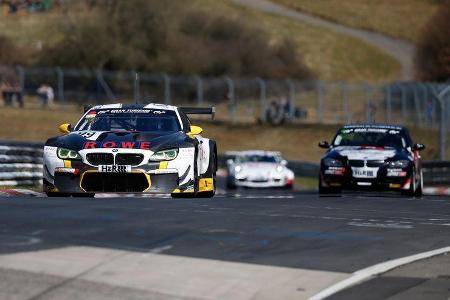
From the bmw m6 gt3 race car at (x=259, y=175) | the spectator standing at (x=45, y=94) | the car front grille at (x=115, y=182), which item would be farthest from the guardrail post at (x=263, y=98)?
the car front grille at (x=115, y=182)

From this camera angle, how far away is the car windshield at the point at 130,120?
17.8 metres

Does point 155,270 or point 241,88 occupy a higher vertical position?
point 241,88

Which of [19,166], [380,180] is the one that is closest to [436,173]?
[380,180]

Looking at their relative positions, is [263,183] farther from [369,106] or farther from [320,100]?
[320,100]

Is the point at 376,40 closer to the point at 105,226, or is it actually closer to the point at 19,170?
the point at 19,170

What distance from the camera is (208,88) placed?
54.2 meters

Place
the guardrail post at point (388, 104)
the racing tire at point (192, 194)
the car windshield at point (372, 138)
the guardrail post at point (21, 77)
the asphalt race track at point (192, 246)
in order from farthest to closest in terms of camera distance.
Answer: the guardrail post at point (21, 77), the guardrail post at point (388, 104), the car windshield at point (372, 138), the racing tire at point (192, 194), the asphalt race track at point (192, 246)

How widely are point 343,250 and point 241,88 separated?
4279 cm

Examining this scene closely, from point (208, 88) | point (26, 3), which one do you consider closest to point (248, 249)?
point (208, 88)

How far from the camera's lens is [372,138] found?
78.3 feet

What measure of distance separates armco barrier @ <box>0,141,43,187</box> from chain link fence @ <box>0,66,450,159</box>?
2724 cm

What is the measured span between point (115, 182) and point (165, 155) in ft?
2.40

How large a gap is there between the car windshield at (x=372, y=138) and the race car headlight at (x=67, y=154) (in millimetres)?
8333

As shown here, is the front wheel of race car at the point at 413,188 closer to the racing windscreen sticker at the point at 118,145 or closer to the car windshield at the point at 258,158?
the racing windscreen sticker at the point at 118,145
